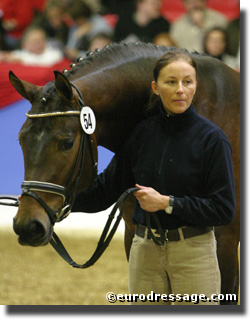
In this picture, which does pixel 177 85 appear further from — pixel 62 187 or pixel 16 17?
pixel 16 17

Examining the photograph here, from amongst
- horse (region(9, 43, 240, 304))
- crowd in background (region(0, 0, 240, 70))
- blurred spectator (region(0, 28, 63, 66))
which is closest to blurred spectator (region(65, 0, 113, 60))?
crowd in background (region(0, 0, 240, 70))

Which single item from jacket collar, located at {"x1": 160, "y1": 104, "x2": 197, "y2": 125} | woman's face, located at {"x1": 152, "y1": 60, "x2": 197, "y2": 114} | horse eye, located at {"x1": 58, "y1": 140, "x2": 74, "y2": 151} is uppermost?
woman's face, located at {"x1": 152, "y1": 60, "x2": 197, "y2": 114}

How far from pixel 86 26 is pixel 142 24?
49cm

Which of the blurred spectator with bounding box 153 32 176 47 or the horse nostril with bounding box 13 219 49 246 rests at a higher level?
the blurred spectator with bounding box 153 32 176 47

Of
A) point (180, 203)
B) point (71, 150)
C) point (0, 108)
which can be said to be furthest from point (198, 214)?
point (0, 108)

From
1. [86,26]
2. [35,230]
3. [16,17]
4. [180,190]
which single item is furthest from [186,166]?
[16,17]

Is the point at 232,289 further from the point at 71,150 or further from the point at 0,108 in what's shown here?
the point at 0,108

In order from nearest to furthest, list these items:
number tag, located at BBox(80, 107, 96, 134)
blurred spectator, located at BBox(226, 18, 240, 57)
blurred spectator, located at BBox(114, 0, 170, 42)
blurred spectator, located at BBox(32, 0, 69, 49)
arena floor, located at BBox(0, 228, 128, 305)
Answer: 1. number tag, located at BBox(80, 107, 96, 134)
2. blurred spectator, located at BBox(226, 18, 240, 57)
3. arena floor, located at BBox(0, 228, 128, 305)
4. blurred spectator, located at BBox(114, 0, 170, 42)
5. blurred spectator, located at BBox(32, 0, 69, 49)

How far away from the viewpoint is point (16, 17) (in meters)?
3.88

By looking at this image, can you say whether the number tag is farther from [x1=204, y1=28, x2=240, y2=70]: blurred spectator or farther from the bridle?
[x1=204, y1=28, x2=240, y2=70]: blurred spectator

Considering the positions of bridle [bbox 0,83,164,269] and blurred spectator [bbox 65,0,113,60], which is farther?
blurred spectator [bbox 65,0,113,60]

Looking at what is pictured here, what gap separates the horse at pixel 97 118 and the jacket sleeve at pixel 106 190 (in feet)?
0.23

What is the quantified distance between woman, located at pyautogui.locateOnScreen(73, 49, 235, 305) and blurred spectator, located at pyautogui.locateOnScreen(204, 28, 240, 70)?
4.06ft

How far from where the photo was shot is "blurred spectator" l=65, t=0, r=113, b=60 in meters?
3.52
